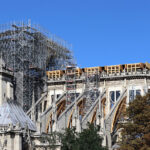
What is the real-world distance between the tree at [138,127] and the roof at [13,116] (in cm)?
808

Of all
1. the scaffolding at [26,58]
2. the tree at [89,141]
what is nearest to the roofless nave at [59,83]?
the scaffolding at [26,58]

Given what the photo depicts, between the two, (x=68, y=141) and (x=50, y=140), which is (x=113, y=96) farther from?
(x=50, y=140)

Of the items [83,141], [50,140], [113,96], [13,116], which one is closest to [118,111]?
[113,96]

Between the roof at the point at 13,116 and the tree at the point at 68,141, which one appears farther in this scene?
the tree at the point at 68,141

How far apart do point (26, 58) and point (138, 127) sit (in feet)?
103

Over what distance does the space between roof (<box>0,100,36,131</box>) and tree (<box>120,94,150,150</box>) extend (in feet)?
26.5

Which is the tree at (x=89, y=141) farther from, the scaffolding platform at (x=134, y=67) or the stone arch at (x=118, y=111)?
the scaffolding platform at (x=134, y=67)

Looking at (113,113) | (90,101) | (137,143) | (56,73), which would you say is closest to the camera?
(137,143)

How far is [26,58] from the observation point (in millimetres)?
69312

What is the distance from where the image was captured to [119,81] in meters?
68.0

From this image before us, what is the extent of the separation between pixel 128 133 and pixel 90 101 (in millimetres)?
25010

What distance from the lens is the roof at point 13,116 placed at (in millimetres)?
38944

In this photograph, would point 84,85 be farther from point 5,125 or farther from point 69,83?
point 5,125

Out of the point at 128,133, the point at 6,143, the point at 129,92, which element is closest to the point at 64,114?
the point at 129,92
